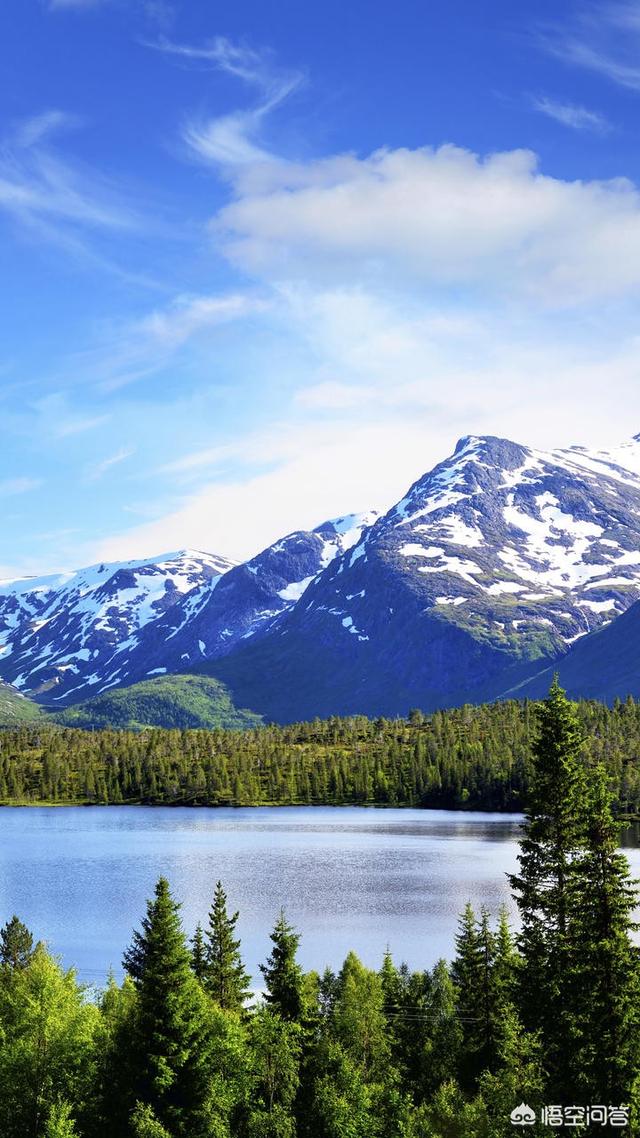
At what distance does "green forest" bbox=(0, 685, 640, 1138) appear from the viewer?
159ft

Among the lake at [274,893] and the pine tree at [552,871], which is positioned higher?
the pine tree at [552,871]

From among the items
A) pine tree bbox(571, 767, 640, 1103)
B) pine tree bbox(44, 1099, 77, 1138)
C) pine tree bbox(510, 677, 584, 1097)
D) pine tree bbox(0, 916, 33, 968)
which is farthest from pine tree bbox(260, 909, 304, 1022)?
pine tree bbox(0, 916, 33, 968)

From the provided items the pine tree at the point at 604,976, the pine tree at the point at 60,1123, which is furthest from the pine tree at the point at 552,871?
the pine tree at the point at 60,1123

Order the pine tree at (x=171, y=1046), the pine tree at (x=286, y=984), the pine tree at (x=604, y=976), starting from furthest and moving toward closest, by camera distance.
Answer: the pine tree at (x=286, y=984)
the pine tree at (x=171, y=1046)
the pine tree at (x=604, y=976)

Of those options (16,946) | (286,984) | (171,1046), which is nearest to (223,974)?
(286,984)

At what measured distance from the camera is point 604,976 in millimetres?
48156

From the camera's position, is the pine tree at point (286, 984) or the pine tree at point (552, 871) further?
the pine tree at point (286, 984)

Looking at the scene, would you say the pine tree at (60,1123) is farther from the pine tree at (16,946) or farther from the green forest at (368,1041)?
the pine tree at (16,946)

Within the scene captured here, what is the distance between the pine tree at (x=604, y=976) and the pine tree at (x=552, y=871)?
2.80 feet

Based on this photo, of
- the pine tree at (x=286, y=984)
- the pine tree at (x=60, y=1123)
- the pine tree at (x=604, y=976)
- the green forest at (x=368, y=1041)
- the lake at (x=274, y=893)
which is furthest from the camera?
the lake at (x=274, y=893)

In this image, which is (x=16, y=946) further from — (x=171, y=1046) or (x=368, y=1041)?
(x=171, y=1046)

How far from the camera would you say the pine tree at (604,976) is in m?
47.1

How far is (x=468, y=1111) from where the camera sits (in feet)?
189

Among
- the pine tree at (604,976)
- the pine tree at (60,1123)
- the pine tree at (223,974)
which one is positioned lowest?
the pine tree at (60,1123)
